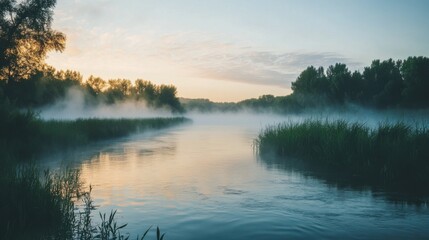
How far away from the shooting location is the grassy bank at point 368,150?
46.5 ft

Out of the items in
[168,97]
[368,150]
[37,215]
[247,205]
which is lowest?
[247,205]

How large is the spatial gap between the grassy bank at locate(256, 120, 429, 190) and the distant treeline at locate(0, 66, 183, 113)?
32.0 metres

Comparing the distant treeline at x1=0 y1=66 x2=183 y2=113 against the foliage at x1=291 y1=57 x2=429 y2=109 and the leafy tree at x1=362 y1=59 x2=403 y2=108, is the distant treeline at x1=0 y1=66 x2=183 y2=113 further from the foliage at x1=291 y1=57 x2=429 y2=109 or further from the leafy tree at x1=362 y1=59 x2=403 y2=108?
the leafy tree at x1=362 y1=59 x2=403 y2=108

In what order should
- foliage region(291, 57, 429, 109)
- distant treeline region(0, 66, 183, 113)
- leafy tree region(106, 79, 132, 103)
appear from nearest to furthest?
distant treeline region(0, 66, 183, 113)
foliage region(291, 57, 429, 109)
leafy tree region(106, 79, 132, 103)

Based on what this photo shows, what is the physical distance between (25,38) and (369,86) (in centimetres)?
6993

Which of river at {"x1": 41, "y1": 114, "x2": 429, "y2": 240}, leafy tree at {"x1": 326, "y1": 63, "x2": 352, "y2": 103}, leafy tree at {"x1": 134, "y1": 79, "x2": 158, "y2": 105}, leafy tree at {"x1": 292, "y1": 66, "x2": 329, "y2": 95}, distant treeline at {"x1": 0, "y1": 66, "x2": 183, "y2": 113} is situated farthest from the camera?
A: leafy tree at {"x1": 134, "y1": 79, "x2": 158, "y2": 105}

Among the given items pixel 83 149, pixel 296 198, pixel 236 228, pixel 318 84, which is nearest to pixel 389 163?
pixel 296 198

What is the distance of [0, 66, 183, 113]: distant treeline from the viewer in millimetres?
54156

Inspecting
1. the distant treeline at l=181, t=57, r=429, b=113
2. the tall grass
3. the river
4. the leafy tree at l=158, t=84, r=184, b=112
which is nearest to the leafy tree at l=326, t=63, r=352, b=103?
the distant treeline at l=181, t=57, r=429, b=113

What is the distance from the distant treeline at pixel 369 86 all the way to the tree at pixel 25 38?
5805cm

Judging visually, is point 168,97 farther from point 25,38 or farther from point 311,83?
point 25,38

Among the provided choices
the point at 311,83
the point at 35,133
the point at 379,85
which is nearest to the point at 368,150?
the point at 35,133

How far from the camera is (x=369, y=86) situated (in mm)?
81375

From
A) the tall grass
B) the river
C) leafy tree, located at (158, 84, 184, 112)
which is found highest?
leafy tree, located at (158, 84, 184, 112)
